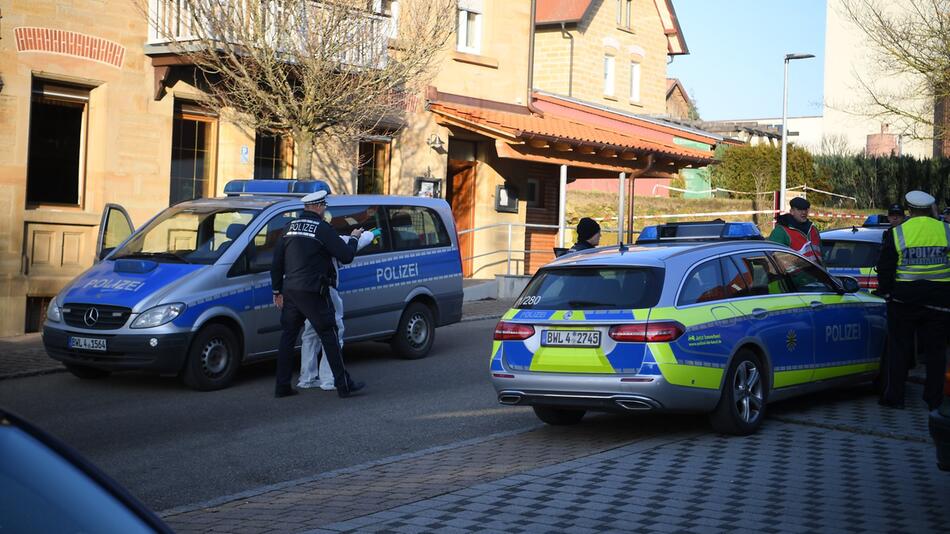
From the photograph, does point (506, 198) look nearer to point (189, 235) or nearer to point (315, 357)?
point (189, 235)

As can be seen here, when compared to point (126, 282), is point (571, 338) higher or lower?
lower

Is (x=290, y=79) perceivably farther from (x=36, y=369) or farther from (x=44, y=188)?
(x=36, y=369)

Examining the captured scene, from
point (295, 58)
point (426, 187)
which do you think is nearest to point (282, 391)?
point (295, 58)

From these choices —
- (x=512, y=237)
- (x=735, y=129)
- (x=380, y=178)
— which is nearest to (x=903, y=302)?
(x=380, y=178)

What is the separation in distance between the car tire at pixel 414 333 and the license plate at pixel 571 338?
208 inches

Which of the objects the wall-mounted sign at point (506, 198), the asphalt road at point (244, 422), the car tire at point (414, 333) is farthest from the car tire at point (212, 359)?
the wall-mounted sign at point (506, 198)

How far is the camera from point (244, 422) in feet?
32.5

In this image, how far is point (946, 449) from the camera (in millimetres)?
6512

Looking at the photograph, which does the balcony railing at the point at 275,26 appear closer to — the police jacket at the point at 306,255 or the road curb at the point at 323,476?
the police jacket at the point at 306,255

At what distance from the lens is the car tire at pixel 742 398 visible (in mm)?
8711

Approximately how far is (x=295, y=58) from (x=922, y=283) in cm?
952

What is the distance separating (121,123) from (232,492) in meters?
11.2

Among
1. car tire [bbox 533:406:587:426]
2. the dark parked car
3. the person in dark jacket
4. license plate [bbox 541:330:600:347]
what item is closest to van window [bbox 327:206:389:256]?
the person in dark jacket

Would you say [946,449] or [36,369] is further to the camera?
[36,369]
